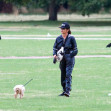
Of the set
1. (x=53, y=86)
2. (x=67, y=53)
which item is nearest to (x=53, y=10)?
(x=53, y=86)

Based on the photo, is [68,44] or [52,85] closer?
[68,44]

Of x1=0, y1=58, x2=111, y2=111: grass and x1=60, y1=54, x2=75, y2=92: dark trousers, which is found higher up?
x1=60, y1=54, x2=75, y2=92: dark trousers

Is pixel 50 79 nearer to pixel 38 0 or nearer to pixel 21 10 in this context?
pixel 38 0

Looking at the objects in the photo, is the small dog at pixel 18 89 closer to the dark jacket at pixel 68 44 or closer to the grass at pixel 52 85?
the grass at pixel 52 85

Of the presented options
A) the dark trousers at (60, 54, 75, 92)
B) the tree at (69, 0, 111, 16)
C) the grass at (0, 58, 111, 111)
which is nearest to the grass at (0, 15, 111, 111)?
the grass at (0, 58, 111, 111)

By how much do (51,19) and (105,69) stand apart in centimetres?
5745

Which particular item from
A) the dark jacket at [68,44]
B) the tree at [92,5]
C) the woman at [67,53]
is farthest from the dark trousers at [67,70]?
the tree at [92,5]

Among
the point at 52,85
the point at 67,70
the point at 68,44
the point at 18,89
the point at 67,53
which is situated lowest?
the point at 52,85

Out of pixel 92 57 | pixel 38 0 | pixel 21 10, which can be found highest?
pixel 92 57

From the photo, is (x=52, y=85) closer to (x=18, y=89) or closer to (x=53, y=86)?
(x=53, y=86)

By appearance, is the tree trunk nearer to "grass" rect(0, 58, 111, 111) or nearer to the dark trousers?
"grass" rect(0, 58, 111, 111)

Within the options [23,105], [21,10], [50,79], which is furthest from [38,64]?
[21,10]

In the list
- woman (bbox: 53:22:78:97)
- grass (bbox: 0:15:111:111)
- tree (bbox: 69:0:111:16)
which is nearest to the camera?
grass (bbox: 0:15:111:111)

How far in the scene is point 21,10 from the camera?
5128 inches
